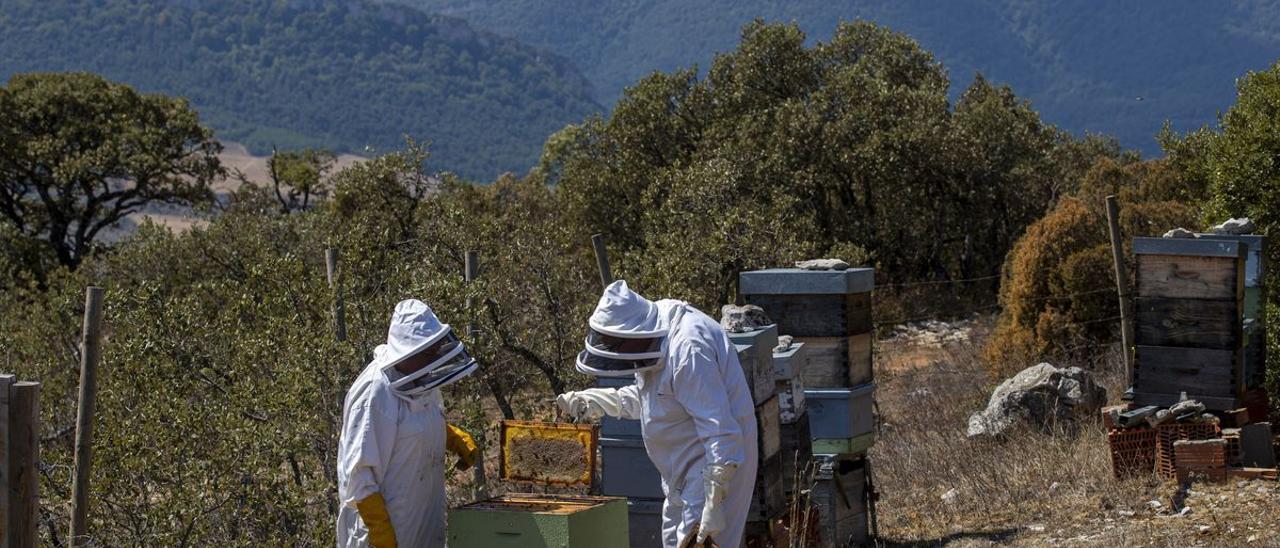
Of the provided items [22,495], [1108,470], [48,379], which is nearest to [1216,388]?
[1108,470]

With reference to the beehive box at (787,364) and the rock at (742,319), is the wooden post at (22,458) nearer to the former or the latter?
the rock at (742,319)

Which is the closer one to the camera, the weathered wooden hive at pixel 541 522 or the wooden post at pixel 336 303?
the weathered wooden hive at pixel 541 522

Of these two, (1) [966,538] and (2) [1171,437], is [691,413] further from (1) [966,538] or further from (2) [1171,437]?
(2) [1171,437]

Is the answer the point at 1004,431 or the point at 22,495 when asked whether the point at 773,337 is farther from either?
the point at 1004,431

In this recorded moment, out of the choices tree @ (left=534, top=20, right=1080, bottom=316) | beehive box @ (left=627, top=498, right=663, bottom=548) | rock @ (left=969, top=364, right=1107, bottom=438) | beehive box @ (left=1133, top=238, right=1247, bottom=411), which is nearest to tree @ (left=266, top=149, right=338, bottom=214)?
tree @ (left=534, top=20, right=1080, bottom=316)

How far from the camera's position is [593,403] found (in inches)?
257

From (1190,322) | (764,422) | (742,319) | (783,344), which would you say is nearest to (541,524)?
(764,422)

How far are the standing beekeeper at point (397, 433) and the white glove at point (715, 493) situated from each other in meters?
1.12

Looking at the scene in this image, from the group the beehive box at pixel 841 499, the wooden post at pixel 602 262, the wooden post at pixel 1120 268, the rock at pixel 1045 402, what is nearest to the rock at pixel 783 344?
the beehive box at pixel 841 499

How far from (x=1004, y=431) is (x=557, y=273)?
4.25 metres

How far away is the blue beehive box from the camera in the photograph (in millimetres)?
8469

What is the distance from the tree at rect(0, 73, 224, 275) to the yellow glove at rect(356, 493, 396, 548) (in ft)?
84.0

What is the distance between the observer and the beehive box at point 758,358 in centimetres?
664

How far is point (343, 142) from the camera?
641ft
